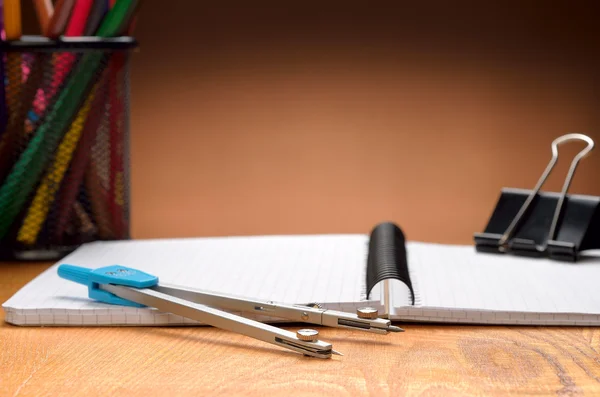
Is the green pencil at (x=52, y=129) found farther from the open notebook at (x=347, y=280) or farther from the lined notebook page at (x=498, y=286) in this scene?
the lined notebook page at (x=498, y=286)

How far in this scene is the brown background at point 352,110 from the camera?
1.13m

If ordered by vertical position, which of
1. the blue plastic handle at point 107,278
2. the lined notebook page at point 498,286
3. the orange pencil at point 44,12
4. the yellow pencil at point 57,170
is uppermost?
the orange pencil at point 44,12

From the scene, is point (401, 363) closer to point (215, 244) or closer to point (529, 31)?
point (215, 244)

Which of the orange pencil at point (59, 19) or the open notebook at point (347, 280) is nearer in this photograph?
the open notebook at point (347, 280)

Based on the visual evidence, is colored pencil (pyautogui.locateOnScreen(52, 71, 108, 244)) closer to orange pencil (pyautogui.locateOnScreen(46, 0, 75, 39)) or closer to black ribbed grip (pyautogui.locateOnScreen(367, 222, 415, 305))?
orange pencil (pyautogui.locateOnScreen(46, 0, 75, 39))

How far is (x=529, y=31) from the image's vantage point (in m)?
1.13

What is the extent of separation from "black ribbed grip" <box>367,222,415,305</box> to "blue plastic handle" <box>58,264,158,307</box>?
0.51 feet

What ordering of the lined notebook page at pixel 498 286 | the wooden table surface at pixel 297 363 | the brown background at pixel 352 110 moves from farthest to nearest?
1. the brown background at pixel 352 110
2. the lined notebook page at pixel 498 286
3. the wooden table surface at pixel 297 363

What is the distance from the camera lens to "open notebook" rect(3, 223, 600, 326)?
53cm

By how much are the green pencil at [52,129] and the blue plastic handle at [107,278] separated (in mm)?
198

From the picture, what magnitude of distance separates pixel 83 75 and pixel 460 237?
0.61 meters

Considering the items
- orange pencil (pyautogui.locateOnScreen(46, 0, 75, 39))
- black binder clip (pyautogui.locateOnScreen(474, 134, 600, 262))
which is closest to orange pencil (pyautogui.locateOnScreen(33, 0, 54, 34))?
orange pencil (pyautogui.locateOnScreen(46, 0, 75, 39))

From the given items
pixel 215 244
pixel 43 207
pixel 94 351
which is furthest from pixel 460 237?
pixel 94 351

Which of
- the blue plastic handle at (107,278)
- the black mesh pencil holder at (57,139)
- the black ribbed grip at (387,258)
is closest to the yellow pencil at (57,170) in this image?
the black mesh pencil holder at (57,139)
